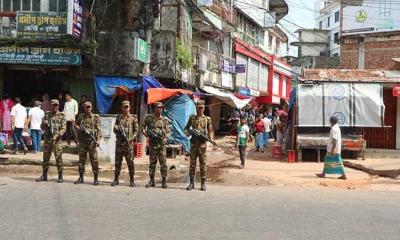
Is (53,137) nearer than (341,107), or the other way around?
(53,137)

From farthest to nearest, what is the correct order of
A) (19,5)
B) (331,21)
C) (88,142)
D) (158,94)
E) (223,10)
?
1. (331,21)
2. (223,10)
3. (19,5)
4. (158,94)
5. (88,142)

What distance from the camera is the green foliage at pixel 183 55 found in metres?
19.5

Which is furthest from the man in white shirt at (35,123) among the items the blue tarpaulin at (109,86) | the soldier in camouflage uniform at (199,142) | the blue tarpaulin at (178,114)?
the soldier in camouflage uniform at (199,142)

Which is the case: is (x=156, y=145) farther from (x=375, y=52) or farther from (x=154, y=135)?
(x=375, y=52)

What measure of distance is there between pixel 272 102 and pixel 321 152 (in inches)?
957

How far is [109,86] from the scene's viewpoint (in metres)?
18.0

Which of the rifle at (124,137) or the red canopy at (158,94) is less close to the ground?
the red canopy at (158,94)

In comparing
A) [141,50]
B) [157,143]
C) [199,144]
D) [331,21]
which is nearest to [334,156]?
[199,144]

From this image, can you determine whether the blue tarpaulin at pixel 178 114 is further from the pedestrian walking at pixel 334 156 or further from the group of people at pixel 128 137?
the group of people at pixel 128 137

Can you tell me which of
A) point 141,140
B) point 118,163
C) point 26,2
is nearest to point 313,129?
point 141,140

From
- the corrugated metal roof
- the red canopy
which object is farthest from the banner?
the red canopy

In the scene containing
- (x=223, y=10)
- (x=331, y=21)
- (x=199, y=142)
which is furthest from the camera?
(x=331, y=21)

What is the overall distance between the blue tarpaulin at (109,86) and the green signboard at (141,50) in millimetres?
680

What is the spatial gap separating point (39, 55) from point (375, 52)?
2206 centimetres
